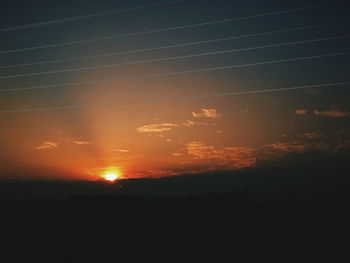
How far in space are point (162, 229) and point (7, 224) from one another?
12501 mm

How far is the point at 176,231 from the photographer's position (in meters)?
27.2

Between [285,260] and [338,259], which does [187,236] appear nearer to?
[285,260]

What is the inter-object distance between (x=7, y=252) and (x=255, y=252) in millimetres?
15468

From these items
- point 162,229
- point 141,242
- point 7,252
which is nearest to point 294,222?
point 162,229

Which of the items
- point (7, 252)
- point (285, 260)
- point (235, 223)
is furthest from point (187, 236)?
point (7, 252)

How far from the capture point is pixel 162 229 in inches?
1105

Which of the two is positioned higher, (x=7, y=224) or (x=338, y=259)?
(x=7, y=224)

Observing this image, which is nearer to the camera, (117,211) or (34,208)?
(117,211)

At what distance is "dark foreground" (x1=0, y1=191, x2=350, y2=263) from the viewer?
22.2 metres

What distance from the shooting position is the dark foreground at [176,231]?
22234 millimetres

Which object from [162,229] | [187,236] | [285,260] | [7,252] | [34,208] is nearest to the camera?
[285,260]

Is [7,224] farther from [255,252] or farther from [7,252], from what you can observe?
[255,252]

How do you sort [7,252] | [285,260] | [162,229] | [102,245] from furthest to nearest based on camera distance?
[162,229] → [102,245] → [7,252] → [285,260]

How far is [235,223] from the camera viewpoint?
29.2 metres
